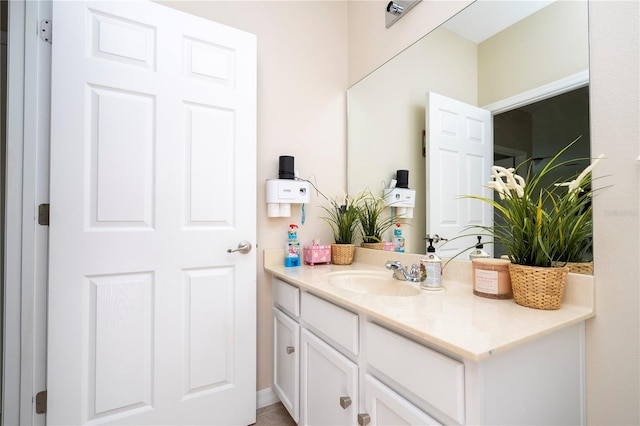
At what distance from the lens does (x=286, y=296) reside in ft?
4.84

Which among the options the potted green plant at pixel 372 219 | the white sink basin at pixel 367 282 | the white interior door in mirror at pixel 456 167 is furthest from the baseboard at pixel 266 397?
the white interior door in mirror at pixel 456 167

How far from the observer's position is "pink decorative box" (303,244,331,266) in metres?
1.69

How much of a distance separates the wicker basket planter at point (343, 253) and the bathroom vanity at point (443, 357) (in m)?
0.46

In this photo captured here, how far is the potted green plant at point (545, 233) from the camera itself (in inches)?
34.0

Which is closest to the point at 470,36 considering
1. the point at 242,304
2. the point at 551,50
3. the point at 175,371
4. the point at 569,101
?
the point at 551,50

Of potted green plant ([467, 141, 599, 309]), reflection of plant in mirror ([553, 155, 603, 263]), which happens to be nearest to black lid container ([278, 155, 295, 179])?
potted green plant ([467, 141, 599, 309])

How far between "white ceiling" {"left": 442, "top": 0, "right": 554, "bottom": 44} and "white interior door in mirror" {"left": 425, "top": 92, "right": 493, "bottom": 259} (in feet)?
0.88

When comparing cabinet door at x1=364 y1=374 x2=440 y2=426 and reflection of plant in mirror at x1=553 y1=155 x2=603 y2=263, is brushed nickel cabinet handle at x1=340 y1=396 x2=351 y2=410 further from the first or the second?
reflection of plant in mirror at x1=553 y1=155 x2=603 y2=263

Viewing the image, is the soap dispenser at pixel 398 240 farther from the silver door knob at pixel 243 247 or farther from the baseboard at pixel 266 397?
the baseboard at pixel 266 397

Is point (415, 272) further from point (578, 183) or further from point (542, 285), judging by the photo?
point (578, 183)

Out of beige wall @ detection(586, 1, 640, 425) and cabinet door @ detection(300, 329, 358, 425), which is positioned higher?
beige wall @ detection(586, 1, 640, 425)

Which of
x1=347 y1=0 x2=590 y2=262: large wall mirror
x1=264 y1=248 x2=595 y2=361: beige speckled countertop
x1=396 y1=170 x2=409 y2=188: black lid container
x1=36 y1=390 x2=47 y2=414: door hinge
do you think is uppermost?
x1=347 y1=0 x2=590 y2=262: large wall mirror

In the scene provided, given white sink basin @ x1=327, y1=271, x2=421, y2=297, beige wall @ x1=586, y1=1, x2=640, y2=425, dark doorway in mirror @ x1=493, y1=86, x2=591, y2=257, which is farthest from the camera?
white sink basin @ x1=327, y1=271, x2=421, y2=297

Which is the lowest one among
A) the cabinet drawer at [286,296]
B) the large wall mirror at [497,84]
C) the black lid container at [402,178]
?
the cabinet drawer at [286,296]
